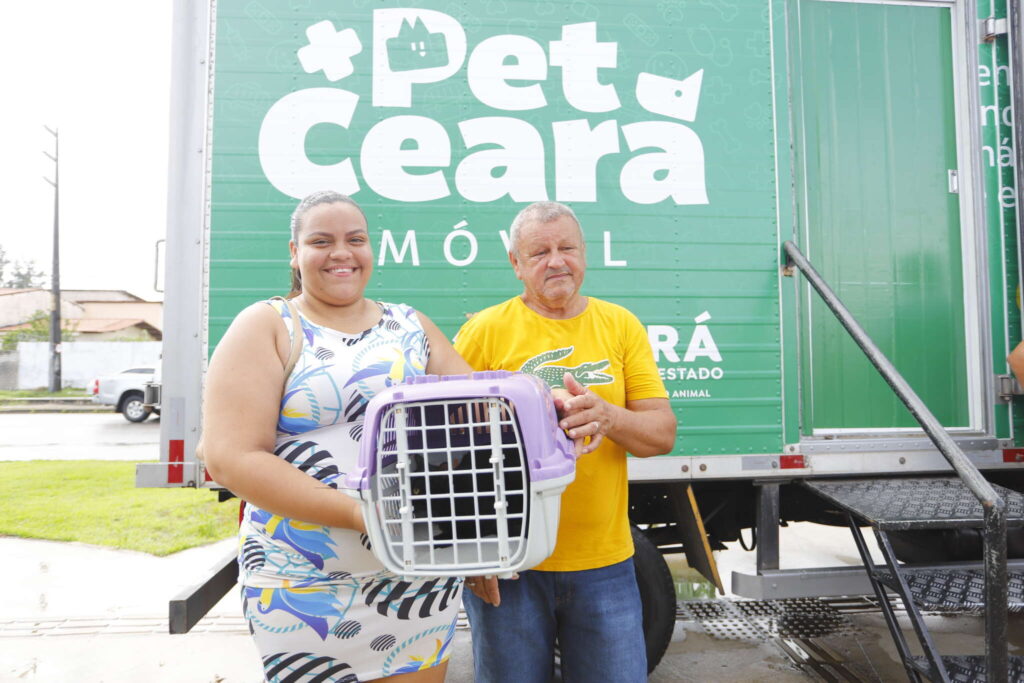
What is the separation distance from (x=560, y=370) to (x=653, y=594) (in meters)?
1.78

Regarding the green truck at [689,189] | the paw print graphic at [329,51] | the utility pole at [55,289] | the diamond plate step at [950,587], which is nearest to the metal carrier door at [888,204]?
the green truck at [689,189]

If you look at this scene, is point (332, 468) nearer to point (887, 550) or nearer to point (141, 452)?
point (887, 550)

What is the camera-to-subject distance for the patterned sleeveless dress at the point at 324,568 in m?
1.26

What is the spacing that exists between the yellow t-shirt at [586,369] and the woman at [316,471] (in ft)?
1.06

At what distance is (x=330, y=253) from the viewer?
1350 mm

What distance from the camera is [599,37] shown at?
2775 millimetres

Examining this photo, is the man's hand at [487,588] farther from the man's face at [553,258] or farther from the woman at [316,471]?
the man's face at [553,258]

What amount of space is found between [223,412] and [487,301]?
1.65m

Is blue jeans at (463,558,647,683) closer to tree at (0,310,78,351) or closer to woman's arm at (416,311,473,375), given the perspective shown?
woman's arm at (416,311,473,375)

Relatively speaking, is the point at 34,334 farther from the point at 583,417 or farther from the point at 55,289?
the point at 583,417

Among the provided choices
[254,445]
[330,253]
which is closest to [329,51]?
[330,253]

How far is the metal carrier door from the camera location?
3049mm

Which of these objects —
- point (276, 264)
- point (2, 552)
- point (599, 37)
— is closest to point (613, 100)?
point (599, 37)

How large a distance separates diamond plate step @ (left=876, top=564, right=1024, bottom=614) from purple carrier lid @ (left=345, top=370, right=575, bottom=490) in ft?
7.06
